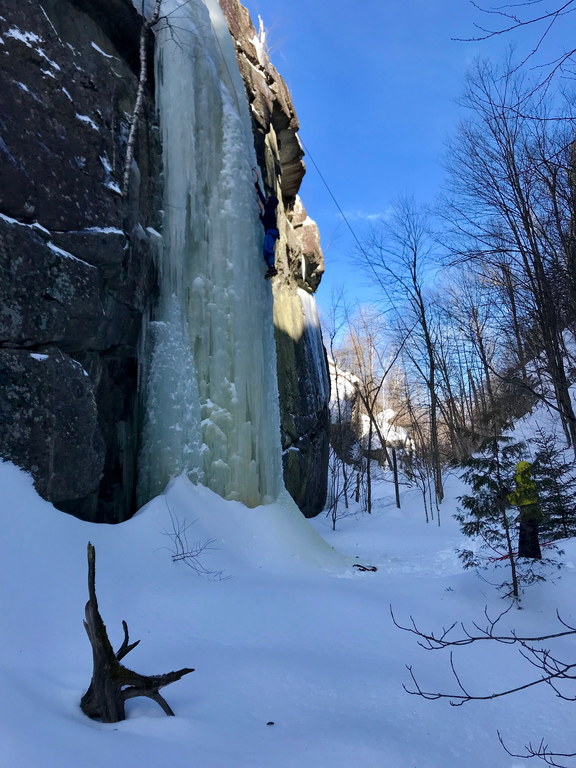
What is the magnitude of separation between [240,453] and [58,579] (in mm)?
3382

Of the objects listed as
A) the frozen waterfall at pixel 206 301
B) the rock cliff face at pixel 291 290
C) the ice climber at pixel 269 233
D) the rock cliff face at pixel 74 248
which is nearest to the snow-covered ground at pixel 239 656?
the rock cliff face at pixel 74 248

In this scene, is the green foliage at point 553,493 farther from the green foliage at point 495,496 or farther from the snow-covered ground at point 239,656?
the snow-covered ground at point 239,656

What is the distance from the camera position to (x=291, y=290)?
41.8ft

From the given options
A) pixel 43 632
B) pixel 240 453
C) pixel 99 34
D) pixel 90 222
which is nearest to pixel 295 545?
pixel 240 453

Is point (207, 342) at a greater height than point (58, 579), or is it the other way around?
point (207, 342)

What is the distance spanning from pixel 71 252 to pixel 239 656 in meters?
4.15

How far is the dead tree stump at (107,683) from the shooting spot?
7.00 ft

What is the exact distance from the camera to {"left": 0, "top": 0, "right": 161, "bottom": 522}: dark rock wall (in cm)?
431

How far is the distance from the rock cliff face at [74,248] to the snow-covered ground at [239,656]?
65cm

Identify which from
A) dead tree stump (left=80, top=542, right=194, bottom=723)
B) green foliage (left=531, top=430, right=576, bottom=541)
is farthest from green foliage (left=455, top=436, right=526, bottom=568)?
dead tree stump (left=80, top=542, right=194, bottom=723)

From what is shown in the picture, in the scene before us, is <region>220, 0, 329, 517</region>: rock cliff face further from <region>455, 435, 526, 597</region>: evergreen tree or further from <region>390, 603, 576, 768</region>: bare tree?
<region>390, 603, 576, 768</region>: bare tree

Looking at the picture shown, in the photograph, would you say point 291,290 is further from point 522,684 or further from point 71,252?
point 522,684

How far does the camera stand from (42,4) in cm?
582

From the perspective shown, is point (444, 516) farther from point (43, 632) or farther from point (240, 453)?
point (43, 632)
